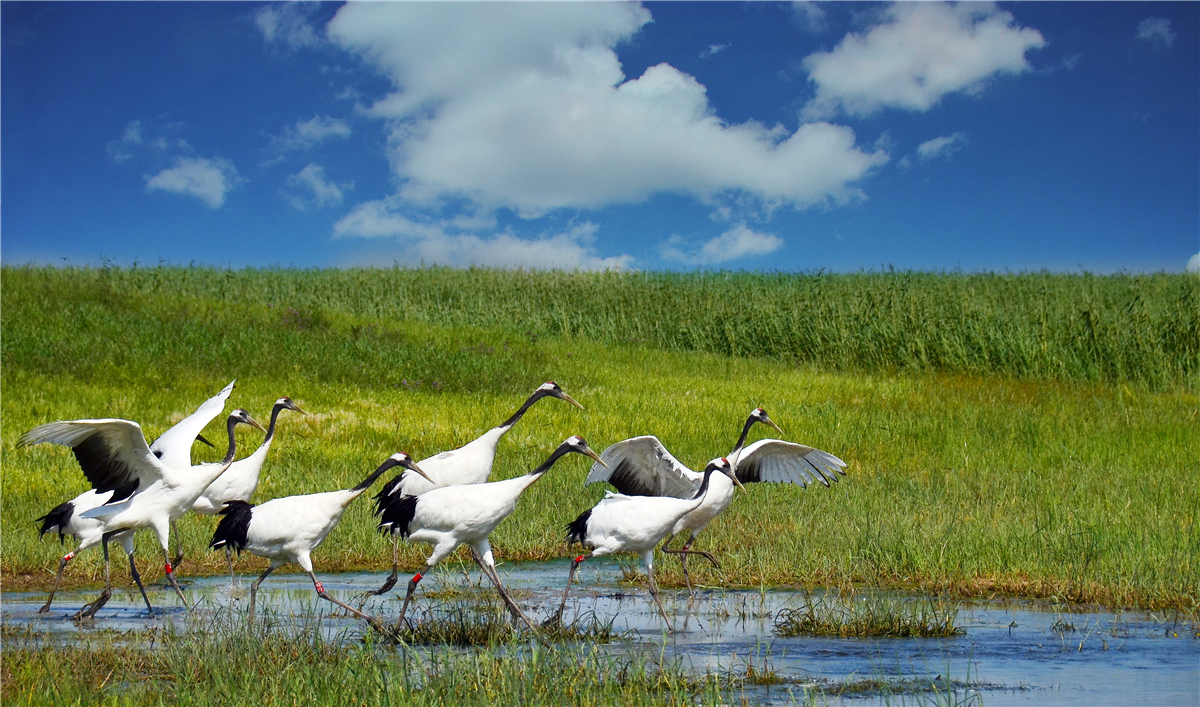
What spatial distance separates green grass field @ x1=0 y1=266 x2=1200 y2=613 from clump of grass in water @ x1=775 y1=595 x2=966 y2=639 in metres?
1.14

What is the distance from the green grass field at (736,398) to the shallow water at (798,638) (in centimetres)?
58

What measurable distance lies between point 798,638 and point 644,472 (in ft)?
9.20

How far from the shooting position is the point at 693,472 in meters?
8.60

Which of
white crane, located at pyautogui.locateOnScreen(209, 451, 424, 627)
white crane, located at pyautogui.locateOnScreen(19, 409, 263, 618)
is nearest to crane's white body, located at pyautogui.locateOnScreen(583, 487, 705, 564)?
white crane, located at pyautogui.locateOnScreen(209, 451, 424, 627)

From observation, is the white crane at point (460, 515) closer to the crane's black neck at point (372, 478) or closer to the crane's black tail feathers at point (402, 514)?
the crane's black tail feathers at point (402, 514)

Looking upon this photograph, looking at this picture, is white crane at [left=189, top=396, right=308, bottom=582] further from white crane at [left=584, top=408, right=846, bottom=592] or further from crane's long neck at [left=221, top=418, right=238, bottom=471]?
white crane at [left=584, top=408, right=846, bottom=592]

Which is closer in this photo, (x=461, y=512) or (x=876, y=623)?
(x=876, y=623)

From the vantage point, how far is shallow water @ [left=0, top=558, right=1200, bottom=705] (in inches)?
213

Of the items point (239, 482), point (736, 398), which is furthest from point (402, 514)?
point (736, 398)

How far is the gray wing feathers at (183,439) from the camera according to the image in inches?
324

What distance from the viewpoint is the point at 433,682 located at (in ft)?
16.9

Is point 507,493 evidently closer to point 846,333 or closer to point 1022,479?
point 1022,479

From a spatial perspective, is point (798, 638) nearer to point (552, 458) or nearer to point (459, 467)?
point (552, 458)

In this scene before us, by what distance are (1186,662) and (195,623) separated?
5663mm
